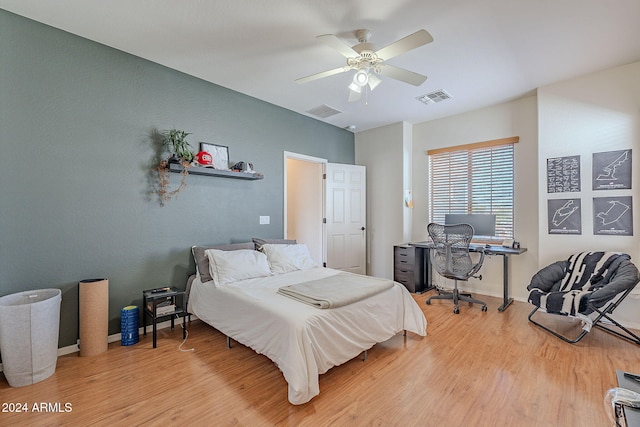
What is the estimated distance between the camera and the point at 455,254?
372cm

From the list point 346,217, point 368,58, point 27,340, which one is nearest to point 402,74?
point 368,58

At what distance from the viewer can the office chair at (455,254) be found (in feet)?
11.8

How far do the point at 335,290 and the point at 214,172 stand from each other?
202cm

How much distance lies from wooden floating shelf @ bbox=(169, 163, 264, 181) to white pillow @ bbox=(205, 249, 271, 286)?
3.01ft

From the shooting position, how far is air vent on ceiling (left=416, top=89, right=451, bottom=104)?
3.71 m

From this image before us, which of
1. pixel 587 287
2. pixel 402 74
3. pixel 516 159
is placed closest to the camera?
pixel 402 74

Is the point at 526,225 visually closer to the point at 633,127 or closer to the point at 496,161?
the point at 496,161

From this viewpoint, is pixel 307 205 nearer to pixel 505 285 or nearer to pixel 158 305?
pixel 158 305

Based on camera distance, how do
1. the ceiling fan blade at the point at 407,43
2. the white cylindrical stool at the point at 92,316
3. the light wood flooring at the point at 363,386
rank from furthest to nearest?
1. the white cylindrical stool at the point at 92,316
2. the ceiling fan blade at the point at 407,43
3. the light wood flooring at the point at 363,386

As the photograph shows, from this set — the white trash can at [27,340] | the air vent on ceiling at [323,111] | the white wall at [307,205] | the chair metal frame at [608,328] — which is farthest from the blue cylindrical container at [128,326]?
the chair metal frame at [608,328]

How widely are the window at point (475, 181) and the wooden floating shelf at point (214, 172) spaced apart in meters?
3.02

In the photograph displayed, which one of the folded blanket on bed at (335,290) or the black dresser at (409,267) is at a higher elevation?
the folded blanket on bed at (335,290)

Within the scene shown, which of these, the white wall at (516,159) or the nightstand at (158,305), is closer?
the nightstand at (158,305)

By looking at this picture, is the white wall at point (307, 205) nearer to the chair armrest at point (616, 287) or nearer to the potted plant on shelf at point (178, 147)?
the potted plant on shelf at point (178, 147)
